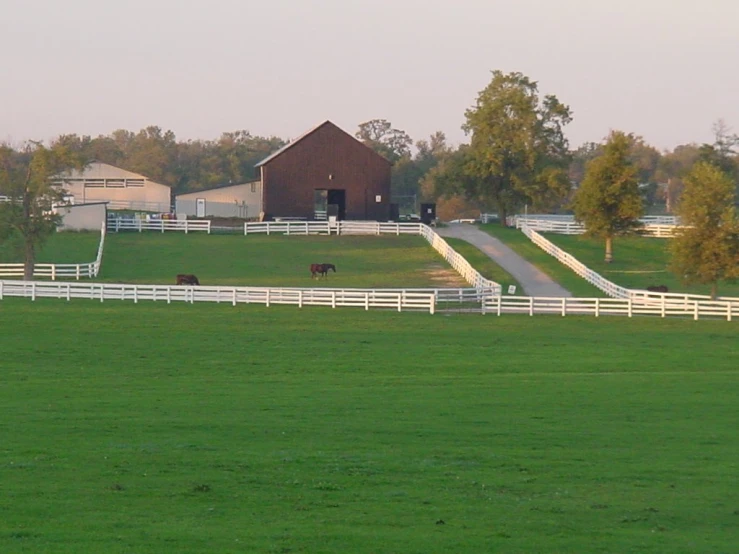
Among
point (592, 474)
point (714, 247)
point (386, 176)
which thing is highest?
point (386, 176)

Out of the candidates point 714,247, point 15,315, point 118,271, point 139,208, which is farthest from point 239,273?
point 139,208

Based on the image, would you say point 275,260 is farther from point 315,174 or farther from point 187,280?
point 315,174

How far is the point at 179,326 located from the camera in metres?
33.6

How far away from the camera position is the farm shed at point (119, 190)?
3231 inches

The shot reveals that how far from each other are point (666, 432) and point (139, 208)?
2735 inches

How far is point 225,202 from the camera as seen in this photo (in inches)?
3066

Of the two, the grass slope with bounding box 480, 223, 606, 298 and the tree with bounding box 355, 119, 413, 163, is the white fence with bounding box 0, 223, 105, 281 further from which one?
the tree with bounding box 355, 119, 413, 163

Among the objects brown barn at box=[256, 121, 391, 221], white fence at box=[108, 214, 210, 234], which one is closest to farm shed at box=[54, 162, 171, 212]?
brown barn at box=[256, 121, 391, 221]

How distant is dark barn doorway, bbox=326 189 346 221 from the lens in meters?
73.9

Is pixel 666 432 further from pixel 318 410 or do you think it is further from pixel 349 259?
pixel 349 259

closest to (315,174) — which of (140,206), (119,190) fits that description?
(140,206)

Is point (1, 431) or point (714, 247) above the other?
point (714, 247)

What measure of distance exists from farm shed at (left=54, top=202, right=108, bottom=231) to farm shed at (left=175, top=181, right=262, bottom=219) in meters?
10.9

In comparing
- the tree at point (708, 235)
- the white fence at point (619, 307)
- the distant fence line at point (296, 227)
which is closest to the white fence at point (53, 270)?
the distant fence line at point (296, 227)
